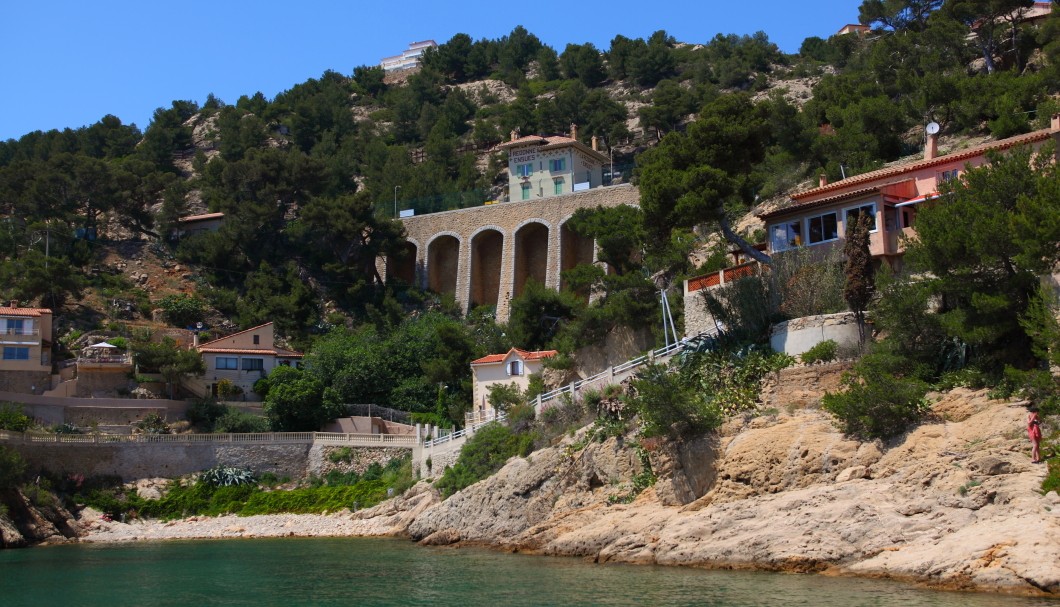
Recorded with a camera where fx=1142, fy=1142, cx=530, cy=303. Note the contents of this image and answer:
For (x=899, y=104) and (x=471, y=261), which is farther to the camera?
(x=471, y=261)

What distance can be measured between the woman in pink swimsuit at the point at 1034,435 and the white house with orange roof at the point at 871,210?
32.8ft

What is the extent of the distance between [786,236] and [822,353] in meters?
7.25

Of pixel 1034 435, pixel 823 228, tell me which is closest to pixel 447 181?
pixel 823 228

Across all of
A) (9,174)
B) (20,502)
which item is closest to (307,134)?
(9,174)

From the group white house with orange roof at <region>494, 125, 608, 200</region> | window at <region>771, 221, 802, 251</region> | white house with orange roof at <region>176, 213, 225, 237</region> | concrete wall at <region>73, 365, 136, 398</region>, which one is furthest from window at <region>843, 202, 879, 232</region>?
white house with orange roof at <region>176, 213, 225, 237</region>

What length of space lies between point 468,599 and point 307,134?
82332mm

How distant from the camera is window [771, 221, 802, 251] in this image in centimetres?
3762

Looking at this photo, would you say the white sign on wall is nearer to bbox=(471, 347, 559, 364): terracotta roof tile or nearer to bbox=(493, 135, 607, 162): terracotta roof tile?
bbox=(493, 135, 607, 162): terracotta roof tile

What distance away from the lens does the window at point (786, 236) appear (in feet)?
123

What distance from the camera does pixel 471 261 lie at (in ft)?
219

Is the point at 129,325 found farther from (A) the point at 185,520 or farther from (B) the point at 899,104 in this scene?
(B) the point at 899,104

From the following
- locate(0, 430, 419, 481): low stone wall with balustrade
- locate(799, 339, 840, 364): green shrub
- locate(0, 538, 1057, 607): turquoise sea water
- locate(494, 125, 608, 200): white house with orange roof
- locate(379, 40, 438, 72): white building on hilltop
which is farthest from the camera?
locate(379, 40, 438, 72): white building on hilltop

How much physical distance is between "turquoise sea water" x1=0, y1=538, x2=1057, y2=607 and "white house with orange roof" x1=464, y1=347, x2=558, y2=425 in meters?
12.6

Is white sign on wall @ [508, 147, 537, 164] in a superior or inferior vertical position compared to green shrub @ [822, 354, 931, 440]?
superior
